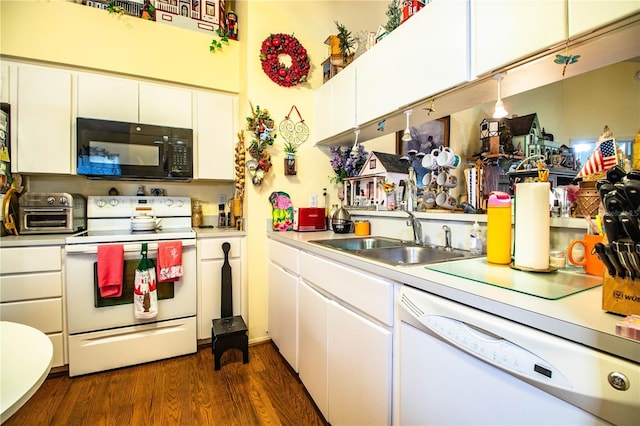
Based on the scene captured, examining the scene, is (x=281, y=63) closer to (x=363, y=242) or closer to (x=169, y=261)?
(x=363, y=242)

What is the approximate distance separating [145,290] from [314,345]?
126cm

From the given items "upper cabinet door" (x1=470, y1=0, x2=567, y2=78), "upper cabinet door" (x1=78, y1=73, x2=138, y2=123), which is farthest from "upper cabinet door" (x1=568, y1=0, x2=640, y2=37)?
"upper cabinet door" (x1=78, y1=73, x2=138, y2=123)

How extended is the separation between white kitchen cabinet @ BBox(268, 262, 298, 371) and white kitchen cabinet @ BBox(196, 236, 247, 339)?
0.83 ft

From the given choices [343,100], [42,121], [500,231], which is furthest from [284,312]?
[42,121]

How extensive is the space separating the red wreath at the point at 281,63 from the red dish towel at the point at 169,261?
1540 mm

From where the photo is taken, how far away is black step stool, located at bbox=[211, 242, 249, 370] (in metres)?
2.07

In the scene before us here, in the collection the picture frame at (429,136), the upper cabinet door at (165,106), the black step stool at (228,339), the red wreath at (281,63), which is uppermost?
the red wreath at (281,63)

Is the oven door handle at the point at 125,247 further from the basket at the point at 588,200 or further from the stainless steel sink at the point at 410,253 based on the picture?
the basket at the point at 588,200

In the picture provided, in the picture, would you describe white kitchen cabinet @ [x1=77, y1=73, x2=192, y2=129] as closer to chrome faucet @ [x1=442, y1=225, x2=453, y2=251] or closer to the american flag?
chrome faucet @ [x1=442, y1=225, x2=453, y2=251]

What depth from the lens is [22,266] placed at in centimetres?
187

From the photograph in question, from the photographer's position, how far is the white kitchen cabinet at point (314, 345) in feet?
4.94

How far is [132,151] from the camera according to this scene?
2258 millimetres

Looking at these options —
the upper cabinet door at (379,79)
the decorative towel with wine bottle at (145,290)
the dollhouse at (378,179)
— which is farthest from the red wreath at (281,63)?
the decorative towel with wine bottle at (145,290)

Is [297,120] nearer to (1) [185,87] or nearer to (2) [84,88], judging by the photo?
(1) [185,87]
